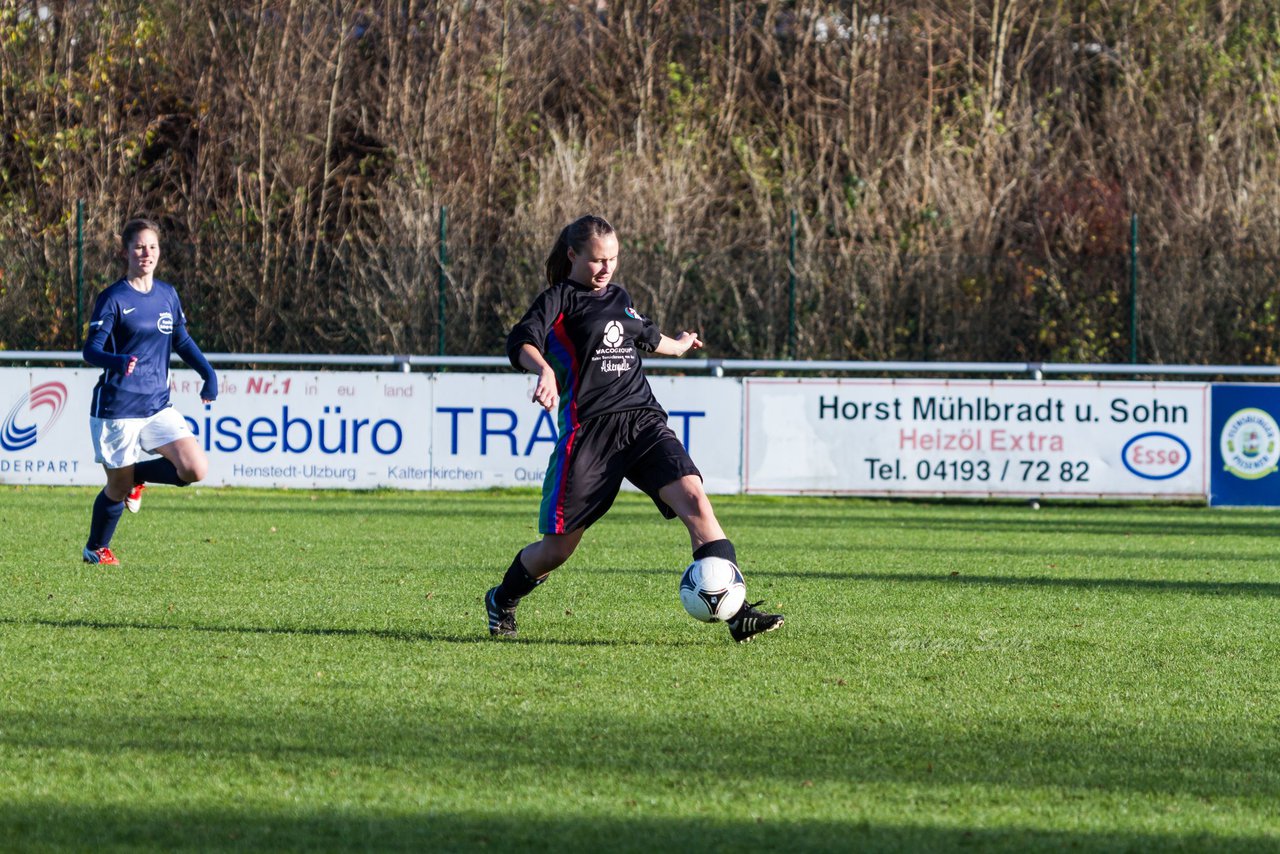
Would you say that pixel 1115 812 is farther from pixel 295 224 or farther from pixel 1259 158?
pixel 1259 158

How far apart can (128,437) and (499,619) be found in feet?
11.5

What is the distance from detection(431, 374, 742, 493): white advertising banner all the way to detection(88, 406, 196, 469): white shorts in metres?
6.90

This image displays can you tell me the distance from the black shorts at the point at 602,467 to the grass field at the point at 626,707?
0.53 metres

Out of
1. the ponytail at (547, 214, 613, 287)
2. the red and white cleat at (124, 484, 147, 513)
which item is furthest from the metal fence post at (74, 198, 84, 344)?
the ponytail at (547, 214, 613, 287)

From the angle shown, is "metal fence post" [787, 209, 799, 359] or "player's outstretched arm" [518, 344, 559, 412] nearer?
"player's outstretched arm" [518, 344, 559, 412]

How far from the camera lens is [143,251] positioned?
9.30 meters

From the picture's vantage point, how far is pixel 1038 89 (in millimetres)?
30312

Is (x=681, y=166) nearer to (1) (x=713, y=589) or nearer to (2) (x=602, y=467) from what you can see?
(2) (x=602, y=467)

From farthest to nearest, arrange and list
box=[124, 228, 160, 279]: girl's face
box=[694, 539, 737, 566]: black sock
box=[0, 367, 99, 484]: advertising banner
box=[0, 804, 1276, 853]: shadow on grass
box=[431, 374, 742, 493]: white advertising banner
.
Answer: box=[431, 374, 742, 493]: white advertising banner → box=[0, 367, 99, 484]: advertising banner → box=[124, 228, 160, 279]: girl's face → box=[694, 539, 737, 566]: black sock → box=[0, 804, 1276, 853]: shadow on grass

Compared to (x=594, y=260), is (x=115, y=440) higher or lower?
lower

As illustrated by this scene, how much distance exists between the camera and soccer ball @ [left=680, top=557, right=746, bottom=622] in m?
6.55

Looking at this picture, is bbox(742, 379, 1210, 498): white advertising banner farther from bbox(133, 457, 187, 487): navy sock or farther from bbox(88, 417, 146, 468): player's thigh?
bbox(88, 417, 146, 468): player's thigh

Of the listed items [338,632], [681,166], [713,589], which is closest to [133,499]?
[338,632]

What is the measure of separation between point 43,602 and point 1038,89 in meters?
Answer: 25.1
